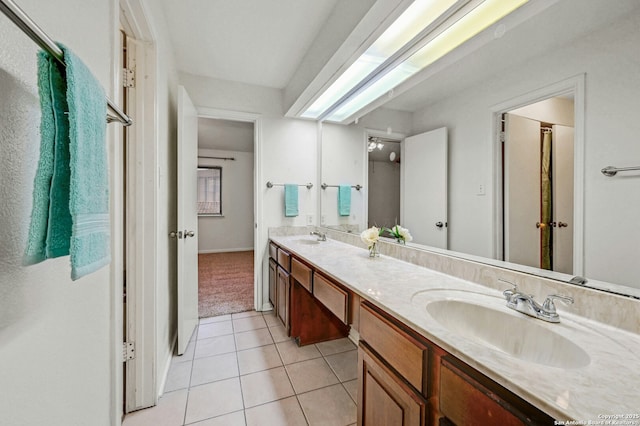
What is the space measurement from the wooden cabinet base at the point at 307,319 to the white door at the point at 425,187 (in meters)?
0.99

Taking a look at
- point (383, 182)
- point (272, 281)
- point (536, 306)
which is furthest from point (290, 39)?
point (536, 306)

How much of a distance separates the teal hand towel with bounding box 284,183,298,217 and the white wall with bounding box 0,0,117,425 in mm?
2010

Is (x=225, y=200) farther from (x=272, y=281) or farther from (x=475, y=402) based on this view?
(x=475, y=402)

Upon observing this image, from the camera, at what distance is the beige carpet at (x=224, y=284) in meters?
2.87

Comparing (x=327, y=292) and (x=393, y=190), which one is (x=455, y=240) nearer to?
(x=393, y=190)

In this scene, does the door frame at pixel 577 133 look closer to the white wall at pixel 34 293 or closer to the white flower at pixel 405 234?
the white flower at pixel 405 234

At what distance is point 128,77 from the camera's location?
4.75 ft

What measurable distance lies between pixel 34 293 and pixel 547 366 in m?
1.13

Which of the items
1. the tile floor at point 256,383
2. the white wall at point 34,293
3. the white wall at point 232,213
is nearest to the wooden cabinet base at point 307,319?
the tile floor at point 256,383

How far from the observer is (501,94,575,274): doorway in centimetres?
88

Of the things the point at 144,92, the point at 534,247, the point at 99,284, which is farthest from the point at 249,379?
the point at 144,92

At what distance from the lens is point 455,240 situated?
1310 millimetres

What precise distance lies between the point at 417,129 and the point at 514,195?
637 millimetres

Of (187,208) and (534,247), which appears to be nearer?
(534,247)
